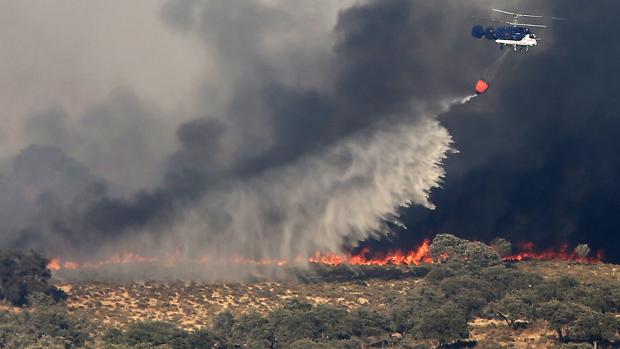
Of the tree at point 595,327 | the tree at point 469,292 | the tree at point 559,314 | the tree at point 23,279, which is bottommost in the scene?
the tree at point 595,327

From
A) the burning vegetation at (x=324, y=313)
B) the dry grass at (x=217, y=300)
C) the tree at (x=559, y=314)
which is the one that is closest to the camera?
the burning vegetation at (x=324, y=313)

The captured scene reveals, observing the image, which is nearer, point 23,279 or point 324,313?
point 324,313

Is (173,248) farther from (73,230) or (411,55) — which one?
(411,55)

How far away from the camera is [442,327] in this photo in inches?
6870

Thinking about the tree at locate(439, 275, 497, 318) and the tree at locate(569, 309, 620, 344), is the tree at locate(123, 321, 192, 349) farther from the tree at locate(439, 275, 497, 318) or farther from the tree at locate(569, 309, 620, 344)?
the tree at locate(569, 309, 620, 344)

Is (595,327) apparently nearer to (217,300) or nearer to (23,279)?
(217,300)

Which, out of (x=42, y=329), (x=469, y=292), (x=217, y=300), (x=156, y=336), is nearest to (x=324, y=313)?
(x=217, y=300)

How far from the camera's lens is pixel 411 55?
198375 millimetres

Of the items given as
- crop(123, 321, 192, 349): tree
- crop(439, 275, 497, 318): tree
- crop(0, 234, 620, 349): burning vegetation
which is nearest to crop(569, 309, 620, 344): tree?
crop(0, 234, 620, 349): burning vegetation

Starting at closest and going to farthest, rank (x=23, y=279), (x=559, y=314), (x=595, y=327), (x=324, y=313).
Answer: (x=595, y=327) → (x=559, y=314) → (x=324, y=313) → (x=23, y=279)

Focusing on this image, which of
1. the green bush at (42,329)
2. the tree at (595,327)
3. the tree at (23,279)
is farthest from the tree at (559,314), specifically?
the tree at (23,279)

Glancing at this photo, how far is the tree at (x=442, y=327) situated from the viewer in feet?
571

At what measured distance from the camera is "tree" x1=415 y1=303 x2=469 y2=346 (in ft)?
571

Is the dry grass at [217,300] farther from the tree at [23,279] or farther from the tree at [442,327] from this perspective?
the tree at [23,279]
